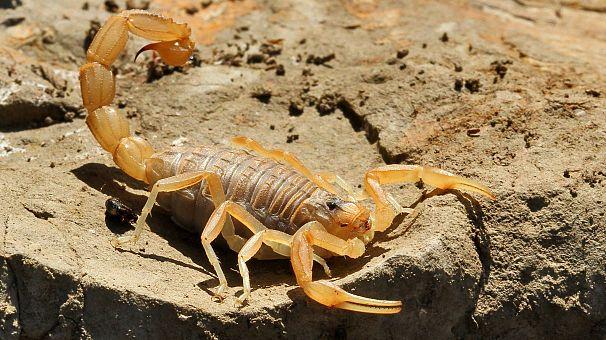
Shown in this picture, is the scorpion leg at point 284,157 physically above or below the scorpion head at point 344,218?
below

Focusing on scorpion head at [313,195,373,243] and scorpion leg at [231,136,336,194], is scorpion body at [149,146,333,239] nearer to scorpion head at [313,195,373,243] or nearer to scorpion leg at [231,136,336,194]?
scorpion head at [313,195,373,243]

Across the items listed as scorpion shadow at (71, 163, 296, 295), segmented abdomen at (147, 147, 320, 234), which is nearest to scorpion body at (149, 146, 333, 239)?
segmented abdomen at (147, 147, 320, 234)

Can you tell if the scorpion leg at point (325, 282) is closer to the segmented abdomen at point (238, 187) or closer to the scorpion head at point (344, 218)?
the scorpion head at point (344, 218)

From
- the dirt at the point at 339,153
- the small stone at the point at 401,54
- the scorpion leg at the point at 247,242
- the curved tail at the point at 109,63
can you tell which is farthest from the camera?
the small stone at the point at 401,54

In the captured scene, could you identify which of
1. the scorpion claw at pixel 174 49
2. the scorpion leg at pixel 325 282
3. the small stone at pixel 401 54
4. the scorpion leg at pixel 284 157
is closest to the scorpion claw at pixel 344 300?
the scorpion leg at pixel 325 282

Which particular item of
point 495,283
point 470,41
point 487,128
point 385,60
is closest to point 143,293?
point 495,283
